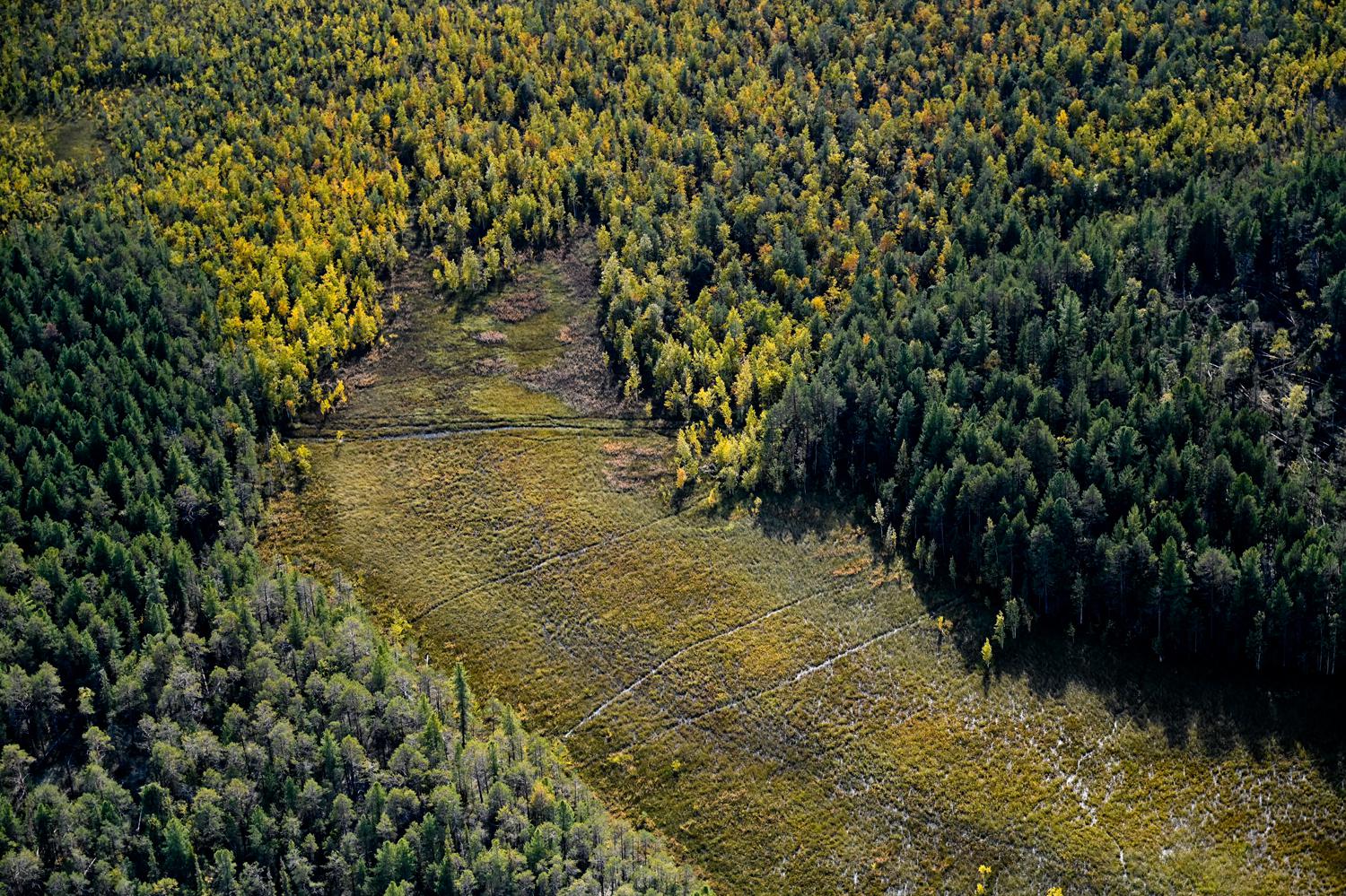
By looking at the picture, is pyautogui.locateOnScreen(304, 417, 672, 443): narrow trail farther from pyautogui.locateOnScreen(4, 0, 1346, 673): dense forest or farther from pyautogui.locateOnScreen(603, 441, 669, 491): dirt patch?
pyautogui.locateOnScreen(4, 0, 1346, 673): dense forest

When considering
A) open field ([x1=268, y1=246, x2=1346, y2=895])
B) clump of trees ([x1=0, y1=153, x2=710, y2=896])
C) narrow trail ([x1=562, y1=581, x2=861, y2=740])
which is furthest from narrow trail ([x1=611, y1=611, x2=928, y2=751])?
clump of trees ([x1=0, y1=153, x2=710, y2=896])

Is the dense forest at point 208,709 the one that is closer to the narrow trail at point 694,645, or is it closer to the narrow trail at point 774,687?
the narrow trail at point 694,645

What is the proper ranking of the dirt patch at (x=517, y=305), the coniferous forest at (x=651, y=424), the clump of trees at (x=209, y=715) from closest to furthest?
the clump of trees at (x=209, y=715), the coniferous forest at (x=651, y=424), the dirt patch at (x=517, y=305)

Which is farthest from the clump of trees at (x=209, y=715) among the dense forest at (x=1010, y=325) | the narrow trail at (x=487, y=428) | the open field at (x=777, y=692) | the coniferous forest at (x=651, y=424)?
the dense forest at (x=1010, y=325)

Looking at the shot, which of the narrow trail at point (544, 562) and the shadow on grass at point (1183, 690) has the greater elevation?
the narrow trail at point (544, 562)

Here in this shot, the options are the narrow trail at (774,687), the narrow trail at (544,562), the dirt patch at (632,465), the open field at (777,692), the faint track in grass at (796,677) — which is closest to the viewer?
the open field at (777,692)

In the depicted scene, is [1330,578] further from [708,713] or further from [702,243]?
[702,243]

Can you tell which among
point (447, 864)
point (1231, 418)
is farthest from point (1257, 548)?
point (447, 864)
